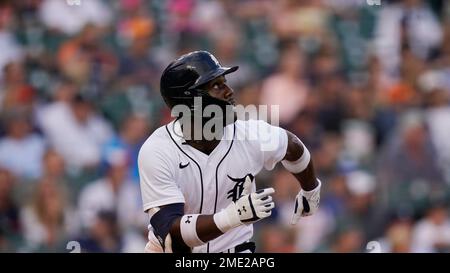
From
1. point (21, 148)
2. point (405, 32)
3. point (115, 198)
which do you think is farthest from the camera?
point (405, 32)

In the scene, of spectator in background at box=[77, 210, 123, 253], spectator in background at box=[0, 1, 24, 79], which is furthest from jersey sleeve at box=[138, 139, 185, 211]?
spectator in background at box=[0, 1, 24, 79]

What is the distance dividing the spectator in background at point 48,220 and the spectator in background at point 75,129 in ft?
1.72

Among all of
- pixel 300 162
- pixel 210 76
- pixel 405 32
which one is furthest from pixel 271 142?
pixel 405 32

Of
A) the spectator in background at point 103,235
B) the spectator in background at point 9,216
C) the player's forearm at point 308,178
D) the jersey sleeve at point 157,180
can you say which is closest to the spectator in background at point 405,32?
the spectator in background at point 103,235

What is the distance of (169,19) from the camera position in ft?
39.2

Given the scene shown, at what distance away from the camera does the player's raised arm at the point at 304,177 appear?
6.75m

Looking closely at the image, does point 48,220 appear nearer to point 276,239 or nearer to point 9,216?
point 9,216

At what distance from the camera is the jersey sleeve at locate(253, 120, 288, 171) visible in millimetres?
6586

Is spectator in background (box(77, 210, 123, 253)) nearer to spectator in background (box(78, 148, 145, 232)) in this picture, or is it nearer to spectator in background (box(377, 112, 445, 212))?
spectator in background (box(78, 148, 145, 232))

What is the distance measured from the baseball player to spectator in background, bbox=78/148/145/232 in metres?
3.21

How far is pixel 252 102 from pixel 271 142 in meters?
4.14

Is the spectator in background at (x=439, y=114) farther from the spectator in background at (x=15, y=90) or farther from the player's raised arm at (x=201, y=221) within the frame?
the player's raised arm at (x=201, y=221)

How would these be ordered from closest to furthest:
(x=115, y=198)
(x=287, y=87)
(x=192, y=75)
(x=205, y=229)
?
1. (x=205, y=229)
2. (x=192, y=75)
3. (x=115, y=198)
4. (x=287, y=87)

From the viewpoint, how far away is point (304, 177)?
6820 millimetres
